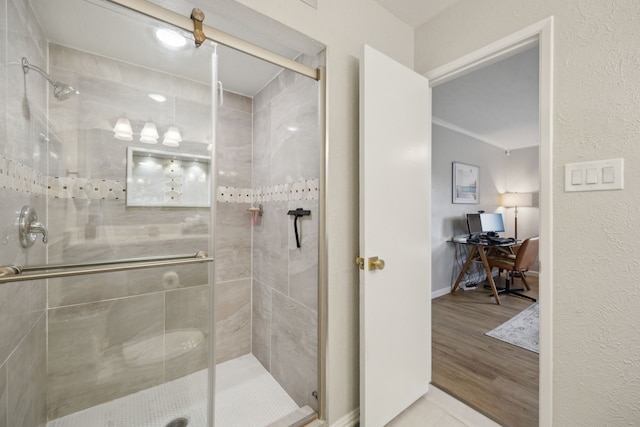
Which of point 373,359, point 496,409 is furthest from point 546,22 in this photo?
point 496,409

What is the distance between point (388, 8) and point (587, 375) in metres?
→ 2.17

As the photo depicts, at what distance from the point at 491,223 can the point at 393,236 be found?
4038 mm

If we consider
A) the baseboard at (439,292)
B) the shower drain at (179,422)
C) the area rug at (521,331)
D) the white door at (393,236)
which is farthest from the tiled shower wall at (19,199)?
the baseboard at (439,292)

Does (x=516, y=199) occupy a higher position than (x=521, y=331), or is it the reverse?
(x=516, y=199)

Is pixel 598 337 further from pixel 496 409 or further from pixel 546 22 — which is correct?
pixel 546 22

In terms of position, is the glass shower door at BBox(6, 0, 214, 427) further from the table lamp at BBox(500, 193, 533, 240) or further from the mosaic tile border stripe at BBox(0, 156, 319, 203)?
the table lamp at BBox(500, 193, 533, 240)

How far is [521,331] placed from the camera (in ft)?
8.72

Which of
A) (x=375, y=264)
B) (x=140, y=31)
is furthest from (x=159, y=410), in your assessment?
(x=140, y=31)

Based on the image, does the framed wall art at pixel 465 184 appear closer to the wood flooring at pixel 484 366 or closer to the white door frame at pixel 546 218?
the wood flooring at pixel 484 366

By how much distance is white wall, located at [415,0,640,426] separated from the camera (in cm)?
100

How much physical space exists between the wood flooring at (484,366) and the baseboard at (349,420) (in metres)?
0.69

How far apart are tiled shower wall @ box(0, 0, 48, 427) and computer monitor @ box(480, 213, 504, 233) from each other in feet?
16.7

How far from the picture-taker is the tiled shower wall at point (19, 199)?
0.94 metres

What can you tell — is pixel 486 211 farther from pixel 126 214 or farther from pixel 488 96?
pixel 126 214
